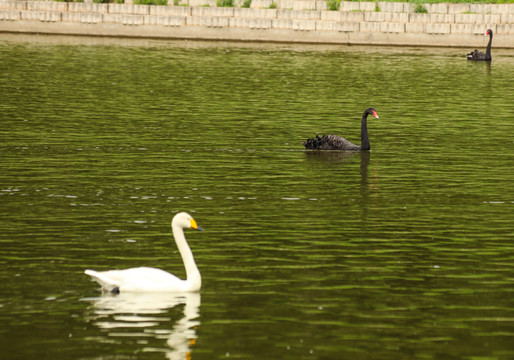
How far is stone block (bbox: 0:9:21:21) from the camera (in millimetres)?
66562

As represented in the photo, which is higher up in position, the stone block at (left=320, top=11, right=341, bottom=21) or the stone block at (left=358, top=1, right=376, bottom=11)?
the stone block at (left=358, top=1, right=376, bottom=11)

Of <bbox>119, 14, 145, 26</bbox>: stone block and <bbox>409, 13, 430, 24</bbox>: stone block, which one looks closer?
<bbox>409, 13, 430, 24</bbox>: stone block

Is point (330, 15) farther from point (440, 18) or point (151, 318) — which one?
point (151, 318)

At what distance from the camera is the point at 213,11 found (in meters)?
65.9

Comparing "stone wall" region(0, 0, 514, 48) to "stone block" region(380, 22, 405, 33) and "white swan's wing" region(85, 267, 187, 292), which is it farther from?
"white swan's wing" region(85, 267, 187, 292)

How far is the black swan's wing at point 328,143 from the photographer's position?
27.5 metres

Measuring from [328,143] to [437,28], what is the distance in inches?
1523

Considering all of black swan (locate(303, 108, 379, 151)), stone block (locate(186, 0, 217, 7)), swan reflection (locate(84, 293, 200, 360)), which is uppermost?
stone block (locate(186, 0, 217, 7))

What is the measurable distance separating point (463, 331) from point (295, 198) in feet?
28.5

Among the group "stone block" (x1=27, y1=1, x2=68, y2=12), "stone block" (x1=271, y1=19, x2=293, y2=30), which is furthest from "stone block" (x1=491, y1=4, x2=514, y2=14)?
"stone block" (x1=27, y1=1, x2=68, y2=12)

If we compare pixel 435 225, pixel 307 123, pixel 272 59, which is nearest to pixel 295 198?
pixel 435 225

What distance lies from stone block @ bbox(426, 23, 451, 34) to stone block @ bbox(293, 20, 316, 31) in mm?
7217

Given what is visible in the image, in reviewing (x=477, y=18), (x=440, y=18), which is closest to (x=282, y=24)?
(x=440, y=18)

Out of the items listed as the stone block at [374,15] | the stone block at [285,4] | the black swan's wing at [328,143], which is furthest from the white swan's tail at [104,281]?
the stone block at [285,4]
